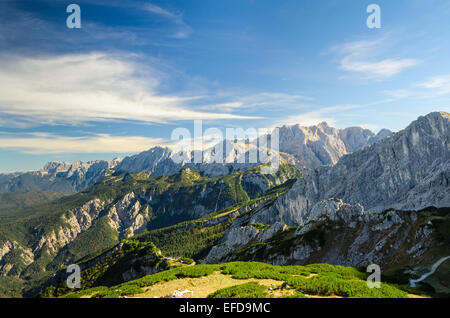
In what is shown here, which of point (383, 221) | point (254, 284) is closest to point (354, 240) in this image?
point (383, 221)

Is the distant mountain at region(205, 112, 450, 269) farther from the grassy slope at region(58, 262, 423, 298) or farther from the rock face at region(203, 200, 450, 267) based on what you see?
the grassy slope at region(58, 262, 423, 298)

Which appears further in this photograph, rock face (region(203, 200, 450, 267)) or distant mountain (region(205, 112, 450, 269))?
distant mountain (region(205, 112, 450, 269))

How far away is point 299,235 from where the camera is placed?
9719cm

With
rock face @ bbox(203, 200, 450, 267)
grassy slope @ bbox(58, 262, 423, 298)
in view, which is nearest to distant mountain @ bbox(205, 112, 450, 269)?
rock face @ bbox(203, 200, 450, 267)

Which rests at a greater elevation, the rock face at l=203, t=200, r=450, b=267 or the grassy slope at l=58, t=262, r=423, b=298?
the grassy slope at l=58, t=262, r=423, b=298

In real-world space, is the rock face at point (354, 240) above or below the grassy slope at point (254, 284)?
below

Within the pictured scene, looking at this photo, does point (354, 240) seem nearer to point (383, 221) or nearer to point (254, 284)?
point (383, 221)

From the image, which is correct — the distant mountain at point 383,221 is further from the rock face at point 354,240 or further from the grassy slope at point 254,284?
the grassy slope at point 254,284

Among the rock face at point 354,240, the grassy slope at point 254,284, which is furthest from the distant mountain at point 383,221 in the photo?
the grassy slope at point 254,284

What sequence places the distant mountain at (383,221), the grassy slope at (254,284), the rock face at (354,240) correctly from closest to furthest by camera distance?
the grassy slope at (254,284) < the rock face at (354,240) < the distant mountain at (383,221)

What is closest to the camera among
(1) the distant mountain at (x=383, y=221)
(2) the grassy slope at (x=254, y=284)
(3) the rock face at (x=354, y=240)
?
(2) the grassy slope at (x=254, y=284)

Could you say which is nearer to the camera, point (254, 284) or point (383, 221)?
point (254, 284)
